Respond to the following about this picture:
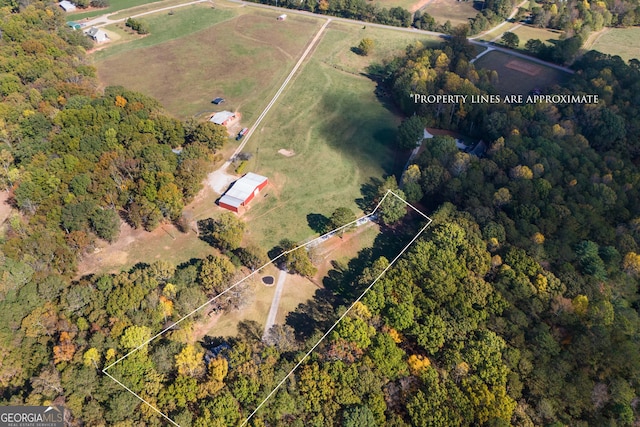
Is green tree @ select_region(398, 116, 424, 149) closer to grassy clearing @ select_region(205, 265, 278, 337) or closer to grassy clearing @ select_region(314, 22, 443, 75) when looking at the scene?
grassy clearing @ select_region(314, 22, 443, 75)

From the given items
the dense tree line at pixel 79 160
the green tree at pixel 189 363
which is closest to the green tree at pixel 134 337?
the green tree at pixel 189 363

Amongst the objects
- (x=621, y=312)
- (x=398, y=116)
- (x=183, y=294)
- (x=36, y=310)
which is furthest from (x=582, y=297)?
(x=36, y=310)

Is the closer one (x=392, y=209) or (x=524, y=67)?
(x=392, y=209)

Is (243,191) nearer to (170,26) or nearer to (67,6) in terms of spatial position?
(170,26)

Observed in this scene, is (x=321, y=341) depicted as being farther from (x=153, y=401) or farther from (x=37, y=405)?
(x=37, y=405)

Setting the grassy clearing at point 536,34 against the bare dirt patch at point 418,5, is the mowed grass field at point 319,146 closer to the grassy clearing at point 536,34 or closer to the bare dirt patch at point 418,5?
the bare dirt patch at point 418,5

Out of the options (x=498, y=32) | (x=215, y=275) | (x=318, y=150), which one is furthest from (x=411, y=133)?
(x=498, y=32)
